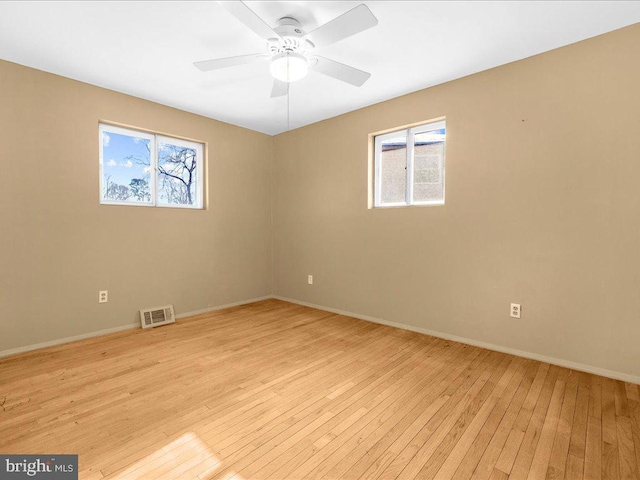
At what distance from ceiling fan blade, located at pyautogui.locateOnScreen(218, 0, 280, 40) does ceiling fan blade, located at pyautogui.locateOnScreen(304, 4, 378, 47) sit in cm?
27

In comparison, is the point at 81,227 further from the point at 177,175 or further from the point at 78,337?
the point at 177,175

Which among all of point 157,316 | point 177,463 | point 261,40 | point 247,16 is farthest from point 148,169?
point 177,463

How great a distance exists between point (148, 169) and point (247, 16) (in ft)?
8.34

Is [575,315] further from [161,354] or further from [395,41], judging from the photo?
[161,354]

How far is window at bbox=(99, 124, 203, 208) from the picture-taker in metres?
3.30

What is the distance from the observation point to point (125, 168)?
135 inches


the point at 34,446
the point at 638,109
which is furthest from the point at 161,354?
the point at 638,109

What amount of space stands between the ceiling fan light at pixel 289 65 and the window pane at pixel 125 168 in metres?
2.19

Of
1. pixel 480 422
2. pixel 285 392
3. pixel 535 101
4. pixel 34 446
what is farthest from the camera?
pixel 535 101

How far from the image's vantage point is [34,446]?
1.51 metres

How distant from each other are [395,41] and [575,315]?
2.57m
